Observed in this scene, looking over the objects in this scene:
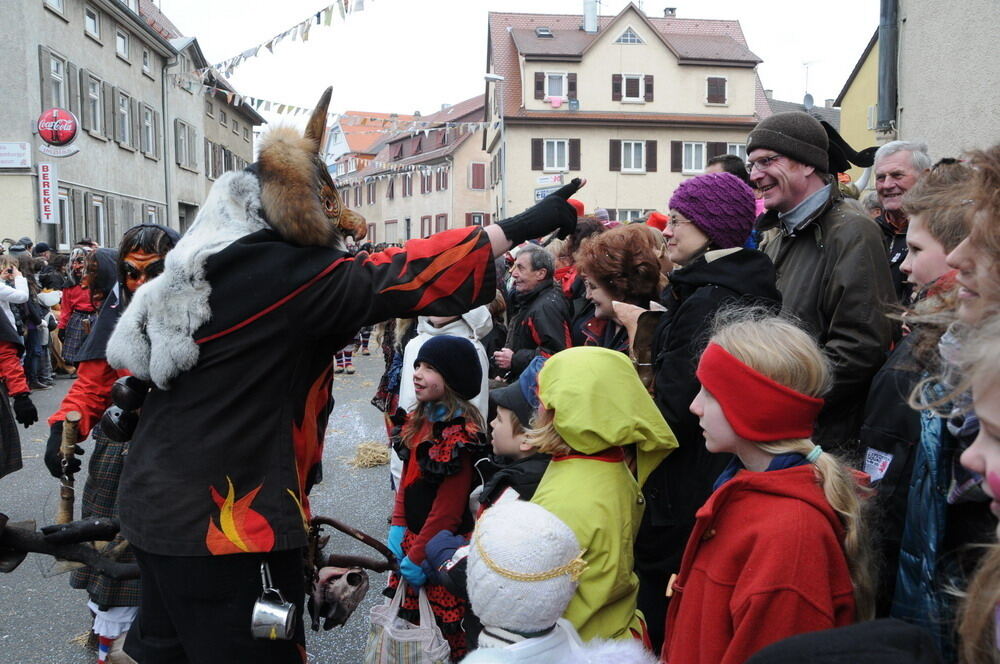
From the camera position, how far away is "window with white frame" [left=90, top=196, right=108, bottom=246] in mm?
22391

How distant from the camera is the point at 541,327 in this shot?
17.8 ft

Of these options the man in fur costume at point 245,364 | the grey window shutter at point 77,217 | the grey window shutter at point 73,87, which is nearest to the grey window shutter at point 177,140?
the grey window shutter at point 73,87

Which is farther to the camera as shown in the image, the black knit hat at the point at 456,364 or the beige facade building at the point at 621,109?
the beige facade building at the point at 621,109

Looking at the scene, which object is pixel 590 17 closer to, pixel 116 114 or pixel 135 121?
pixel 135 121

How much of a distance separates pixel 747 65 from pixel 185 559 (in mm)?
38741

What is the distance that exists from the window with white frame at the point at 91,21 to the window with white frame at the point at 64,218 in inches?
190

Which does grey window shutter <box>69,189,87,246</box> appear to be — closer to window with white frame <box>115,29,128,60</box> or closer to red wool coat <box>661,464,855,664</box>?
window with white frame <box>115,29,128,60</box>

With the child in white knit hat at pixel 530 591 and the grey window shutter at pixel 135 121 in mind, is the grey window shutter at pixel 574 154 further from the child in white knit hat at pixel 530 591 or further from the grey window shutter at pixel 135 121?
the child in white knit hat at pixel 530 591

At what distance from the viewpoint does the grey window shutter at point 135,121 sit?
2528 centimetres

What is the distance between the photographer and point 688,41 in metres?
37.8

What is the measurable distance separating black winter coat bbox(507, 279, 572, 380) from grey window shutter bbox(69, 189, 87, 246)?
18899 mm

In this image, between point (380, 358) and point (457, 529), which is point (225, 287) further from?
point (380, 358)

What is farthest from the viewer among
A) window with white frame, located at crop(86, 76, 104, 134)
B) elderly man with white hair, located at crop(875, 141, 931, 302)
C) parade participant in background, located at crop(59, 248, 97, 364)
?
window with white frame, located at crop(86, 76, 104, 134)

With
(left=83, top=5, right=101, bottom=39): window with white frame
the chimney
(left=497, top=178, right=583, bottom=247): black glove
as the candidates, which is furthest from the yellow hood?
the chimney
